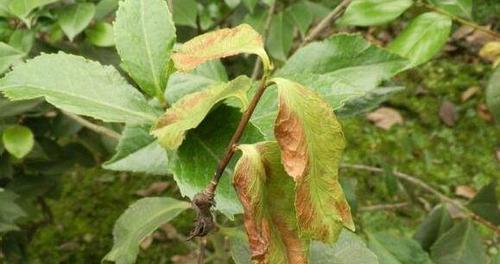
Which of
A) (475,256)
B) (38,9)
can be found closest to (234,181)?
(38,9)

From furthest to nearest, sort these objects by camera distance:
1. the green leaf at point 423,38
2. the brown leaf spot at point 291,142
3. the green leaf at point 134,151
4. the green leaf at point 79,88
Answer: the green leaf at point 423,38 → the green leaf at point 134,151 → the green leaf at point 79,88 → the brown leaf spot at point 291,142

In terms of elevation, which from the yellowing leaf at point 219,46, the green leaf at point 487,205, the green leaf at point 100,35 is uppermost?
the yellowing leaf at point 219,46

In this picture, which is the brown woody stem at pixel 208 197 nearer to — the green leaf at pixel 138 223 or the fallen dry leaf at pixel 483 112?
the green leaf at pixel 138 223

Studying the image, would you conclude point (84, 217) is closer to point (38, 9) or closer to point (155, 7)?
point (38, 9)

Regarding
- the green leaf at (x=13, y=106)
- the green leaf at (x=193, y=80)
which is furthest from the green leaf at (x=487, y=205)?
the green leaf at (x=13, y=106)

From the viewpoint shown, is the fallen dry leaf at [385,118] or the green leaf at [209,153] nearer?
the green leaf at [209,153]

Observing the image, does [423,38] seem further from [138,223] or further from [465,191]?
[465,191]

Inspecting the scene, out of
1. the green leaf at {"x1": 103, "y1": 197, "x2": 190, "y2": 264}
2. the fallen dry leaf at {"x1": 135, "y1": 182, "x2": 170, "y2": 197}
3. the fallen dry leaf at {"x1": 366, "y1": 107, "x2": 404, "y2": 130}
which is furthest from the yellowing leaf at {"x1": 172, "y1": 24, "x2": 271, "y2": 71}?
the fallen dry leaf at {"x1": 366, "y1": 107, "x2": 404, "y2": 130}
